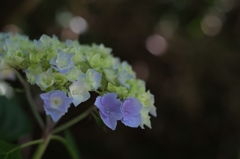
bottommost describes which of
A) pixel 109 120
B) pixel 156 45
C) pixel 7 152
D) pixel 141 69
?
pixel 141 69

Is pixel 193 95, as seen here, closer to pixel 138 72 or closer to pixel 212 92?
pixel 212 92

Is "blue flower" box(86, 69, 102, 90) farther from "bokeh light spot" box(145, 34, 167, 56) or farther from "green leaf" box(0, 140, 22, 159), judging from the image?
"bokeh light spot" box(145, 34, 167, 56)

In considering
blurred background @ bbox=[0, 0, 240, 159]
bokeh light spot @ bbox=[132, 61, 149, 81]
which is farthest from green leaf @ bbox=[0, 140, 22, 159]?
bokeh light spot @ bbox=[132, 61, 149, 81]

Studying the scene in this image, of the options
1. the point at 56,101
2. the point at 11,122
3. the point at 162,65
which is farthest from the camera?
the point at 162,65

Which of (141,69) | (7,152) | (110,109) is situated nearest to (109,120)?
(110,109)

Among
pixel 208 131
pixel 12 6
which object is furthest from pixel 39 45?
pixel 208 131

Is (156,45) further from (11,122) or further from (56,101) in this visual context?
(56,101)

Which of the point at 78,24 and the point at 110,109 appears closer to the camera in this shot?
the point at 110,109
